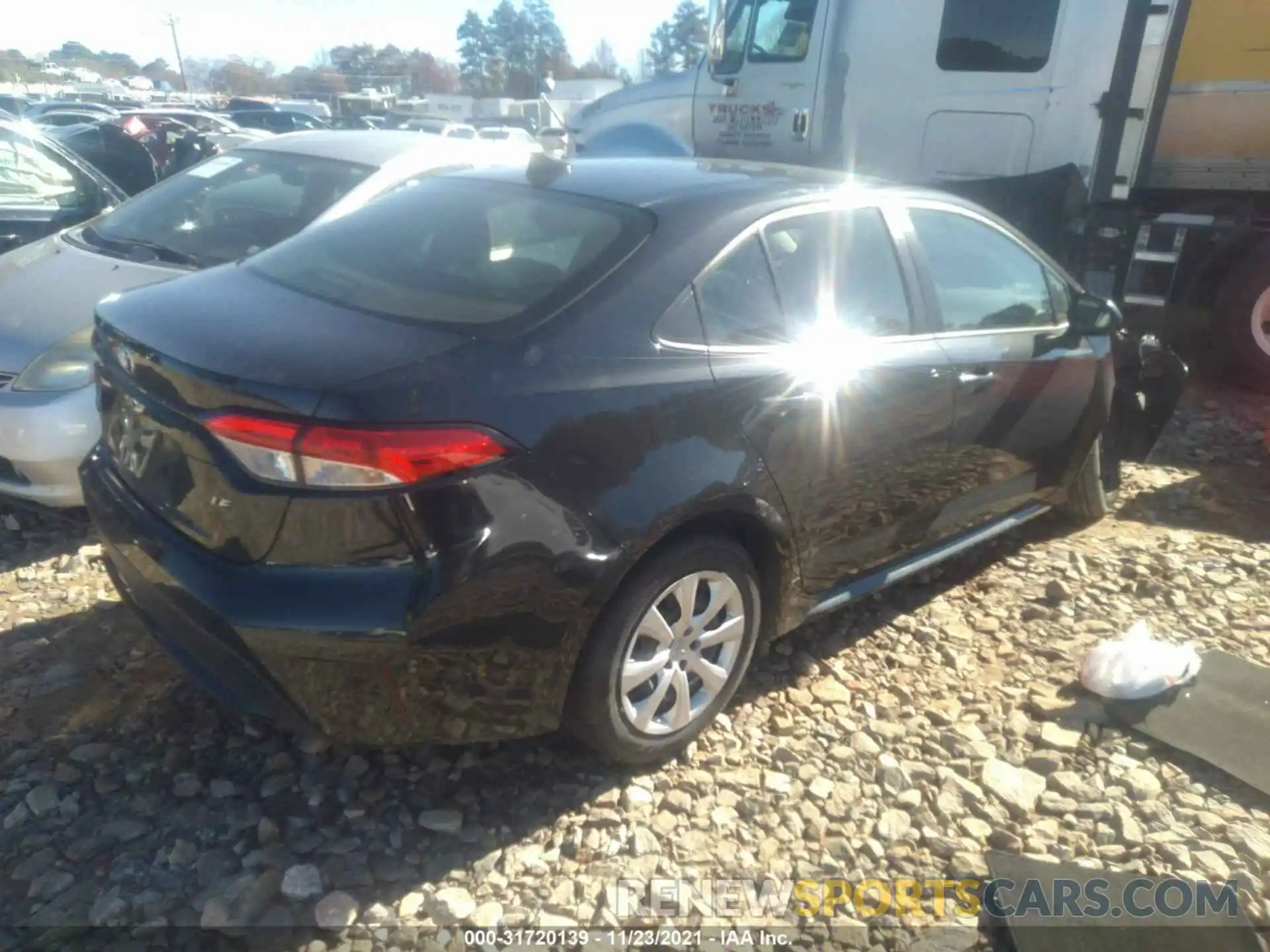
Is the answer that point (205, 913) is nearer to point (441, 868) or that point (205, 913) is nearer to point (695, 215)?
point (441, 868)

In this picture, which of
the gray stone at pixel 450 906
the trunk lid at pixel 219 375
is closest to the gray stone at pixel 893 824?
the gray stone at pixel 450 906

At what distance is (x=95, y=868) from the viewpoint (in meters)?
2.42

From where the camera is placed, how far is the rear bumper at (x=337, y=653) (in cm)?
221

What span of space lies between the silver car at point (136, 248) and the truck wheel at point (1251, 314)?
5.03 m

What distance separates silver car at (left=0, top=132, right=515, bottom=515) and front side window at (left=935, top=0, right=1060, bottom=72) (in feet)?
12.1

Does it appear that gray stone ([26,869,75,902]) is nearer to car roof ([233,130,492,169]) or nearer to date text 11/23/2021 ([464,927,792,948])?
date text 11/23/2021 ([464,927,792,948])

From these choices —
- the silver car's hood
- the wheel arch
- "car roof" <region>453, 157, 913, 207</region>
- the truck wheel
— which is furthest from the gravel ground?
the truck wheel

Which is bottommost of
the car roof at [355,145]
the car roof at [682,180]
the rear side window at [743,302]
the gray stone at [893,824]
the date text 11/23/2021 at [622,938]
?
the gray stone at [893,824]

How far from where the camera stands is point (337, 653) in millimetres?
2227

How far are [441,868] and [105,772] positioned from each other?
1000 millimetres

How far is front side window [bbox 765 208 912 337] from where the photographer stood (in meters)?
2.95

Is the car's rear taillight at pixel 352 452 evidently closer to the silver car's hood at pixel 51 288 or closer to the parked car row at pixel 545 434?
the parked car row at pixel 545 434

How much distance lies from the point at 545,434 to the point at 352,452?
1.43ft

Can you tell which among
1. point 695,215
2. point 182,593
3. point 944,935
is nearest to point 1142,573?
point 944,935
